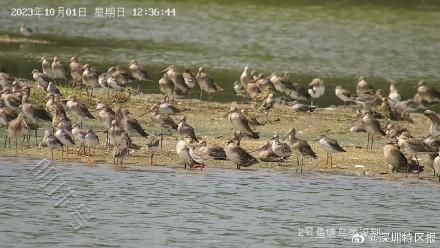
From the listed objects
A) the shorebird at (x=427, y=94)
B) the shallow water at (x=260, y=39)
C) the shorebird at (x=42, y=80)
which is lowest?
the shorebird at (x=427, y=94)

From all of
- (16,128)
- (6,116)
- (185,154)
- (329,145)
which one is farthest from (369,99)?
(16,128)

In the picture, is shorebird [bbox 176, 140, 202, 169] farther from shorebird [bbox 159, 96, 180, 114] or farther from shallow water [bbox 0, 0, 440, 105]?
shallow water [bbox 0, 0, 440, 105]

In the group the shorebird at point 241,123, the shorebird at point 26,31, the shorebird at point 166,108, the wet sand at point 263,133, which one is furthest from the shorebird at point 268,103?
the shorebird at point 26,31

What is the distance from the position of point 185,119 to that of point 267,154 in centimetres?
208

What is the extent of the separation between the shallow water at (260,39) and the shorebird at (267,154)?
9.09 meters

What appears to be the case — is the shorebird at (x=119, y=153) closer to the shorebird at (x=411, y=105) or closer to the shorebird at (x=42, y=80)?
the shorebird at (x=42, y=80)

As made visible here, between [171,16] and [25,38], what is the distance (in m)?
5.44

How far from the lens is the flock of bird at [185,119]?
1892cm

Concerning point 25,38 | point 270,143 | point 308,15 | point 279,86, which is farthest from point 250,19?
point 270,143

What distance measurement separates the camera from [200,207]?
1622cm

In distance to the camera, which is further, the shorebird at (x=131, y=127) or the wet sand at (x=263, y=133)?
the shorebird at (x=131, y=127)

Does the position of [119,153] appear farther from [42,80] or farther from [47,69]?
[47,69]

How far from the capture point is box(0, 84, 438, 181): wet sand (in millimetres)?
19203

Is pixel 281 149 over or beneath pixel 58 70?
beneath
